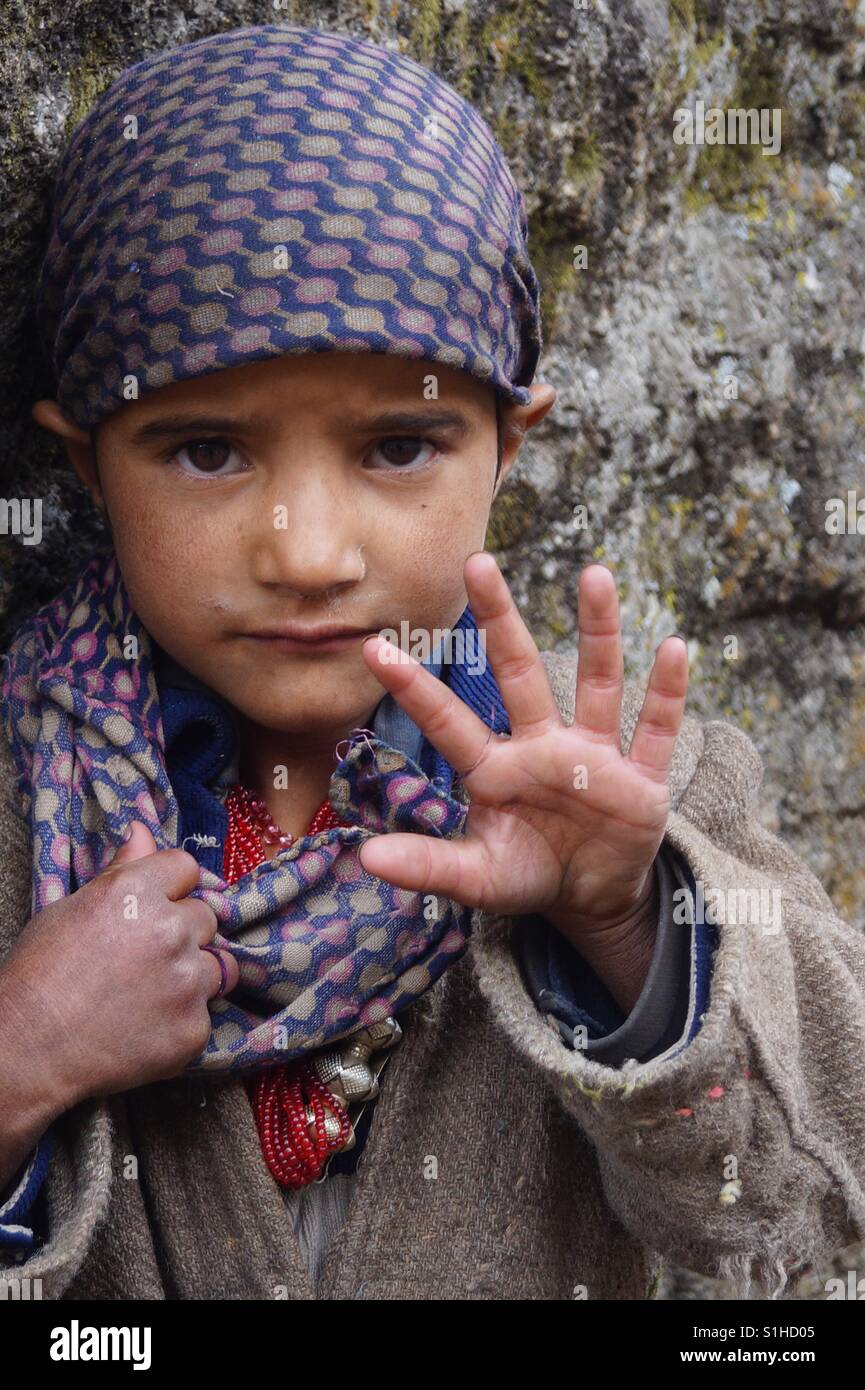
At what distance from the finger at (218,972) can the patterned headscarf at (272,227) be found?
573mm

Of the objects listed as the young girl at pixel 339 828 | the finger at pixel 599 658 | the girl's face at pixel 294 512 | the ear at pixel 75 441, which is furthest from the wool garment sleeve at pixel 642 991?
the ear at pixel 75 441

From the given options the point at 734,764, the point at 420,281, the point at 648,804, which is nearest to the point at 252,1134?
the point at 648,804

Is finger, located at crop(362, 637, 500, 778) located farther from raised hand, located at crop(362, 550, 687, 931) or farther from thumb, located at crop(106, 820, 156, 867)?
thumb, located at crop(106, 820, 156, 867)

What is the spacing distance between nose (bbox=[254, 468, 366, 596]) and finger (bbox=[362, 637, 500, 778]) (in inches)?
5.2

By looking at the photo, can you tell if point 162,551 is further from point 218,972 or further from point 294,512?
point 218,972

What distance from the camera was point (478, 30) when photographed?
6.91 feet

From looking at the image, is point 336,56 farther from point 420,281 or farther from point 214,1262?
point 214,1262

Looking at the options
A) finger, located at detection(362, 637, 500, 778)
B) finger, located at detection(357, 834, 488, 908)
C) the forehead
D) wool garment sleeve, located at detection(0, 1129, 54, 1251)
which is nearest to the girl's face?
the forehead

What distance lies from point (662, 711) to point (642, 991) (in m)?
0.30

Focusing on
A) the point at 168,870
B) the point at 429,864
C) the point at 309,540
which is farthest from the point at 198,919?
the point at 309,540

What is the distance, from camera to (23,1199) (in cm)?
138

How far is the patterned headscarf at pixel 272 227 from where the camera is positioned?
55.8 inches

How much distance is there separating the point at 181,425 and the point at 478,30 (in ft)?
3.29

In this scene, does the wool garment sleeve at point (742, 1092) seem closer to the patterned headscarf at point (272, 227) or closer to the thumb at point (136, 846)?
the thumb at point (136, 846)
